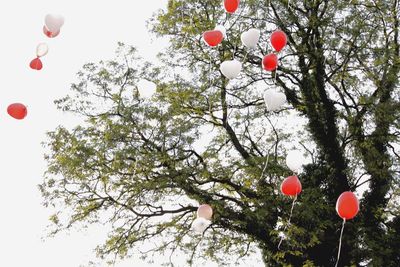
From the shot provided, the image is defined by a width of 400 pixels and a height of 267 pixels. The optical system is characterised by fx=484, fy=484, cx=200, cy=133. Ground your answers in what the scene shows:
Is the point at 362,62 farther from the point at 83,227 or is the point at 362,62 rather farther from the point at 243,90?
the point at 83,227

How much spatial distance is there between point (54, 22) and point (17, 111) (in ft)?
2.50

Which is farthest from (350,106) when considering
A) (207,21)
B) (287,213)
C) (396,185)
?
(207,21)

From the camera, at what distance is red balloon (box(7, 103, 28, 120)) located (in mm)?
3793

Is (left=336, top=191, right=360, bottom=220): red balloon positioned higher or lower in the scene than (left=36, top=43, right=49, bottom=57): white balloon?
lower

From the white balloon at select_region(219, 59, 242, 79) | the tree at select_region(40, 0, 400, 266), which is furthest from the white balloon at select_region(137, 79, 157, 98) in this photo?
the white balloon at select_region(219, 59, 242, 79)

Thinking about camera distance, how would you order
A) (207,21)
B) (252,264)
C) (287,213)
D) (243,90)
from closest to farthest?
(287,213) < (207,21) < (243,90) < (252,264)

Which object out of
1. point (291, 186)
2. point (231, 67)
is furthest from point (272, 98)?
point (291, 186)

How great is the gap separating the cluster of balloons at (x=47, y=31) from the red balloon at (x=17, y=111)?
1.07 ft

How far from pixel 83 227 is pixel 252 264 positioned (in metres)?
2.71

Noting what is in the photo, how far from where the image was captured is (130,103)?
596 cm

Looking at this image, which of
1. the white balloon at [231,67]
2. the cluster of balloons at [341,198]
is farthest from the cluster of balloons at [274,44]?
the cluster of balloons at [341,198]

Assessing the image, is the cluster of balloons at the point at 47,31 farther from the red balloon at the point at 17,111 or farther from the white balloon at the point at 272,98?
the white balloon at the point at 272,98

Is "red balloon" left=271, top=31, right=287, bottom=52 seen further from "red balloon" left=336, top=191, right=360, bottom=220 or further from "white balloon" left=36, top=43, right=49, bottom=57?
"white balloon" left=36, top=43, right=49, bottom=57

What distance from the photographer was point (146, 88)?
6.05 meters
